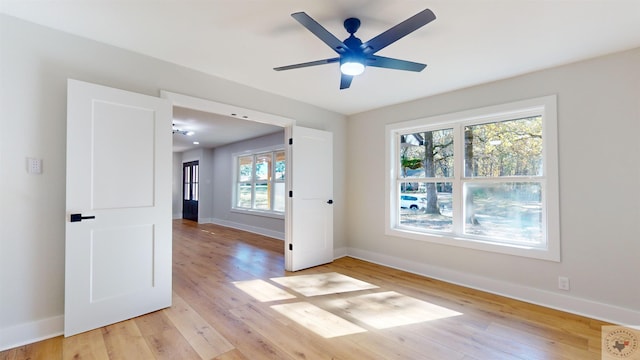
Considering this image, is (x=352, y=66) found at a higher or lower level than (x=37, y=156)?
higher

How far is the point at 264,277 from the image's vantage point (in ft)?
11.8

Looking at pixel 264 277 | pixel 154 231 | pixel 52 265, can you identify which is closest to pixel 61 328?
pixel 52 265

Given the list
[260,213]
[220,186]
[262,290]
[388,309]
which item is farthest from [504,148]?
[220,186]

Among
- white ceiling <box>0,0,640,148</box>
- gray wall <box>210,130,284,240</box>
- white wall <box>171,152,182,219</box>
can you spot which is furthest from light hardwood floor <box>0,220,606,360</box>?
white wall <box>171,152,182,219</box>

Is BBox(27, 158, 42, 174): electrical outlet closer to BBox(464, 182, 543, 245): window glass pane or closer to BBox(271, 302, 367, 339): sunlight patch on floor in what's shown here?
BBox(271, 302, 367, 339): sunlight patch on floor

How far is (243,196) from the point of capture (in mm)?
7734

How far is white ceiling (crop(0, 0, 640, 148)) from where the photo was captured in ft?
6.34

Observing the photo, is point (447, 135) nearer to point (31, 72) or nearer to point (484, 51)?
point (484, 51)

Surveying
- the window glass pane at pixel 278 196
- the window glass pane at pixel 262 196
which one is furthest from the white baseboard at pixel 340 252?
the window glass pane at pixel 262 196

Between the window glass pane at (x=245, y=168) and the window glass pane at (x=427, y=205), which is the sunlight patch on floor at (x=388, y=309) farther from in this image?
the window glass pane at (x=245, y=168)

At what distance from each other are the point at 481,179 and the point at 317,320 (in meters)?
2.52

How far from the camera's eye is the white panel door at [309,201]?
3.90m

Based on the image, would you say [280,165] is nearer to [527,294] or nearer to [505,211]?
[505,211]

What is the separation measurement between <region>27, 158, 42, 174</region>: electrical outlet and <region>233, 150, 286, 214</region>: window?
4.60 meters
